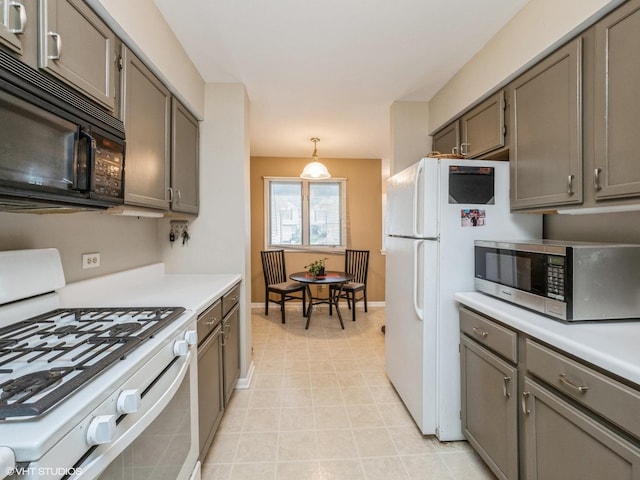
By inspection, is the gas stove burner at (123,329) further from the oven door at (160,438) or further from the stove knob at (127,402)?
the stove knob at (127,402)

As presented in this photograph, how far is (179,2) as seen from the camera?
65.0 inches

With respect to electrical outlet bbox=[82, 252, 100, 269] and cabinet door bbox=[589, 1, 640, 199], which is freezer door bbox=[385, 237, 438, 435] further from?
electrical outlet bbox=[82, 252, 100, 269]

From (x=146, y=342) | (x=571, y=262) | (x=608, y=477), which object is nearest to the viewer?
(x=608, y=477)

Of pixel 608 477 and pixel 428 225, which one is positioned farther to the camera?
pixel 428 225

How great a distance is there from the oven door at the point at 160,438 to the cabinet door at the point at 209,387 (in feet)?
0.43

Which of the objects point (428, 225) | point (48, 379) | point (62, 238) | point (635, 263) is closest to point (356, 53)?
point (428, 225)

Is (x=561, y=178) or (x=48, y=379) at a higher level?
(x=561, y=178)

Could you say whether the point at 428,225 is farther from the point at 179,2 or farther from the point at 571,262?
the point at 179,2

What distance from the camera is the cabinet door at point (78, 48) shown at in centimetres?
98

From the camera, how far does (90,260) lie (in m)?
1.72

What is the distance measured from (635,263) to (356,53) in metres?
1.91

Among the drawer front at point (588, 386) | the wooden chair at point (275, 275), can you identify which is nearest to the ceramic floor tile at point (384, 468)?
the drawer front at point (588, 386)

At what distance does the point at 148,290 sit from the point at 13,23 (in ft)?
4.68

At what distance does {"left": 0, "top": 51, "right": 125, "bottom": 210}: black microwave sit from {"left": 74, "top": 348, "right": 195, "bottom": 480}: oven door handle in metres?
0.68
